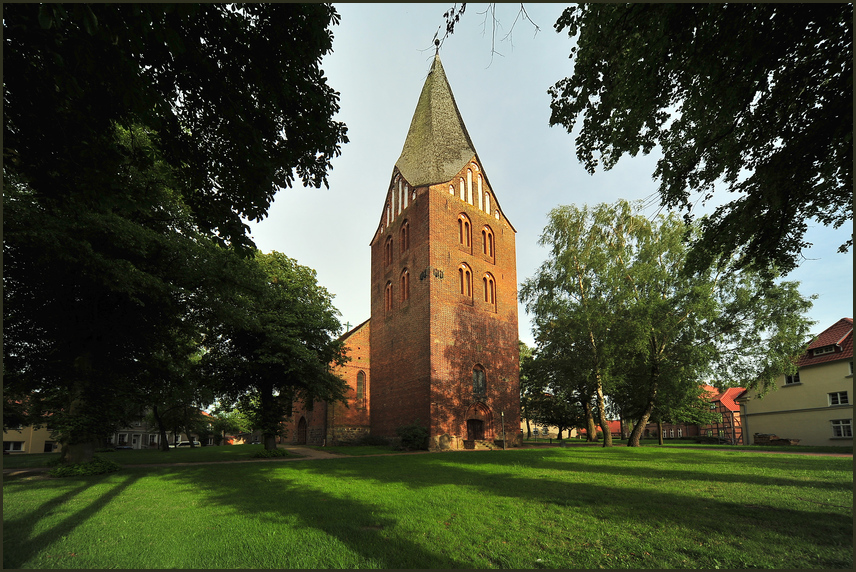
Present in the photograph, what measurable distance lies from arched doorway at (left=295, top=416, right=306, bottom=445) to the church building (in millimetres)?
5313

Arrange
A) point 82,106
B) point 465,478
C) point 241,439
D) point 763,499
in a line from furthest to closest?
point 241,439 < point 465,478 < point 763,499 < point 82,106

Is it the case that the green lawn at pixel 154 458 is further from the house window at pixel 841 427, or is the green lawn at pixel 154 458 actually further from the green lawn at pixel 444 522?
the house window at pixel 841 427

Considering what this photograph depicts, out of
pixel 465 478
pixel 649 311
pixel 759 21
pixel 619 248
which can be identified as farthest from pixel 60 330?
pixel 619 248

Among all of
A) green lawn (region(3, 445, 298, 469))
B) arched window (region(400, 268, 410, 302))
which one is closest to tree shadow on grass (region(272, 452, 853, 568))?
green lawn (region(3, 445, 298, 469))

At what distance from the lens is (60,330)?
14.2m

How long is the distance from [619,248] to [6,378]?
28.2 m

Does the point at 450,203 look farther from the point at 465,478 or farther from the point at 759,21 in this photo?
the point at 759,21

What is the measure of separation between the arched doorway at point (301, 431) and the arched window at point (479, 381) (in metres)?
20.0

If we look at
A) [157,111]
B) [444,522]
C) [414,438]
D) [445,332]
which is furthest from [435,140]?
[444,522]

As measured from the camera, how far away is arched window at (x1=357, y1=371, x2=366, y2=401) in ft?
117

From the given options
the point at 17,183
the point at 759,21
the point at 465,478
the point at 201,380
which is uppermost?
the point at 17,183

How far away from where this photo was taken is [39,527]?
6.54 m

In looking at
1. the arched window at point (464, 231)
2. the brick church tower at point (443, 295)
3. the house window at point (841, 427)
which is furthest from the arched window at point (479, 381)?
the house window at point (841, 427)

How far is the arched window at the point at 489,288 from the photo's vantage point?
30.6 meters
